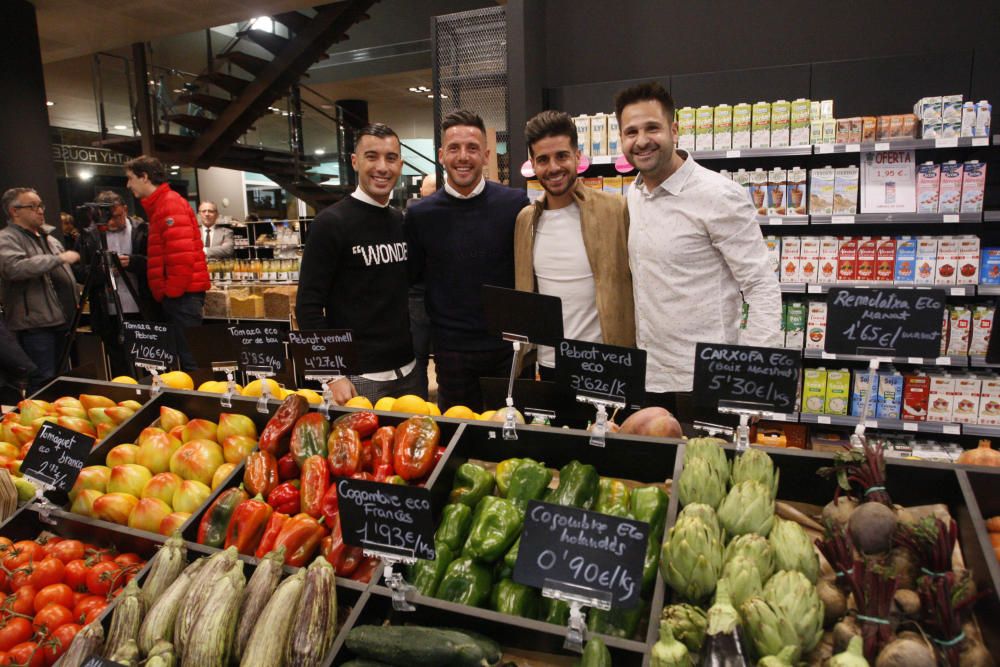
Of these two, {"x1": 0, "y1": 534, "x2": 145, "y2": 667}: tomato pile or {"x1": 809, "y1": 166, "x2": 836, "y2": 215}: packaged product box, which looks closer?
{"x1": 0, "y1": 534, "x2": 145, "y2": 667}: tomato pile

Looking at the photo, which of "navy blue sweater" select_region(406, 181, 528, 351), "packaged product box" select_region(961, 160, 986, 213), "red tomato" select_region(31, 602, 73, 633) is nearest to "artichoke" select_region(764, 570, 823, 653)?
"red tomato" select_region(31, 602, 73, 633)

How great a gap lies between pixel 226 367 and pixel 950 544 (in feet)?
6.27

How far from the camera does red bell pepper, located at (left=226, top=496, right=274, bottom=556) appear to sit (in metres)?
1.34

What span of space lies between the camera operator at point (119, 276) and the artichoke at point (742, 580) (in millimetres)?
5160

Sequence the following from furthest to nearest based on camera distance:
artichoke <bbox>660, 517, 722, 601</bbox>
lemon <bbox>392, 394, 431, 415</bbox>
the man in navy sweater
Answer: the man in navy sweater → lemon <bbox>392, 394, 431, 415</bbox> → artichoke <bbox>660, 517, 722, 601</bbox>

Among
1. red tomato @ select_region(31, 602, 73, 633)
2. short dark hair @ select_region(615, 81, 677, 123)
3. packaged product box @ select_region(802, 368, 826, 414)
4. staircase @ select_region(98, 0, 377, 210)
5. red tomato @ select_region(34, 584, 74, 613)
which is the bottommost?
packaged product box @ select_region(802, 368, 826, 414)

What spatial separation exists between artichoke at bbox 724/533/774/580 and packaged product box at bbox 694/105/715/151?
10.6ft

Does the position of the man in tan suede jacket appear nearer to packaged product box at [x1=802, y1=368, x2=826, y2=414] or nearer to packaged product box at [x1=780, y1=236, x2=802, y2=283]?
packaged product box at [x1=780, y1=236, x2=802, y2=283]

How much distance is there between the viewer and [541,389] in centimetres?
170

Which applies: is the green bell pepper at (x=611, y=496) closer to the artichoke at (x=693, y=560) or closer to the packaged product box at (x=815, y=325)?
the artichoke at (x=693, y=560)

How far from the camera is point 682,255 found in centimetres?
220

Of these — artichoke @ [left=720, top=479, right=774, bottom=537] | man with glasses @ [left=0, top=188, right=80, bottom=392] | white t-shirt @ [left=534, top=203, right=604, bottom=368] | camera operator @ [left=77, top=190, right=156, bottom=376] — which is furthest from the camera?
camera operator @ [left=77, top=190, right=156, bottom=376]

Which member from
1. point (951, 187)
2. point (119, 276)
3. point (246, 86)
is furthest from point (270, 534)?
point (246, 86)

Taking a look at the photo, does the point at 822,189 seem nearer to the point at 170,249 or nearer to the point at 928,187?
the point at 928,187
